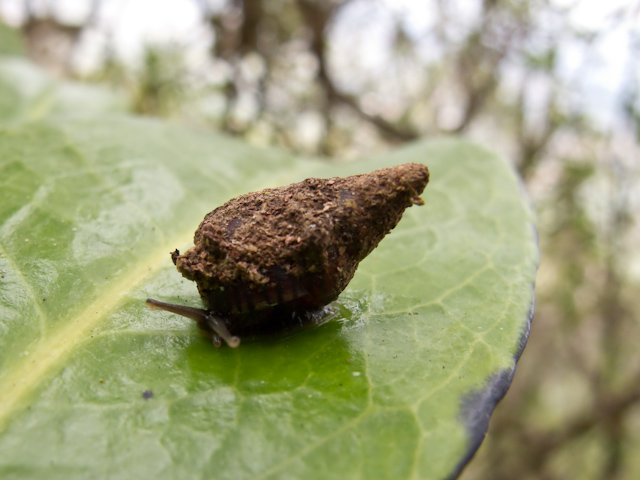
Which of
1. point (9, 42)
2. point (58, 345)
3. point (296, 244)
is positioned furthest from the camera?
point (9, 42)

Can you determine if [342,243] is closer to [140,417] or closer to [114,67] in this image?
[140,417]

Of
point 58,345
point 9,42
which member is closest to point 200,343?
point 58,345

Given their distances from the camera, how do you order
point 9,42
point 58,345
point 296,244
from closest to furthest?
point 58,345 < point 296,244 < point 9,42

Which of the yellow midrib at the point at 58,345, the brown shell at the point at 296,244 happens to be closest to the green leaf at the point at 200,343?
the yellow midrib at the point at 58,345

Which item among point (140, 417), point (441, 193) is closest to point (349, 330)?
point (140, 417)

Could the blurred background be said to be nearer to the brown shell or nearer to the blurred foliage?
the blurred foliage

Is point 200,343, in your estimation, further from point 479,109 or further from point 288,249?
point 479,109

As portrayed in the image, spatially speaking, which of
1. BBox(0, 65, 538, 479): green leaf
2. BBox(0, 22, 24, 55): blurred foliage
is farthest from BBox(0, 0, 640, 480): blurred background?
BBox(0, 65, 538, 479): green leaf

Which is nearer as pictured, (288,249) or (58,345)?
(58,345)

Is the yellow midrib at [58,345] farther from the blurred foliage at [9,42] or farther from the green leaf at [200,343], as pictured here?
the blurred foliage at [9,42]
